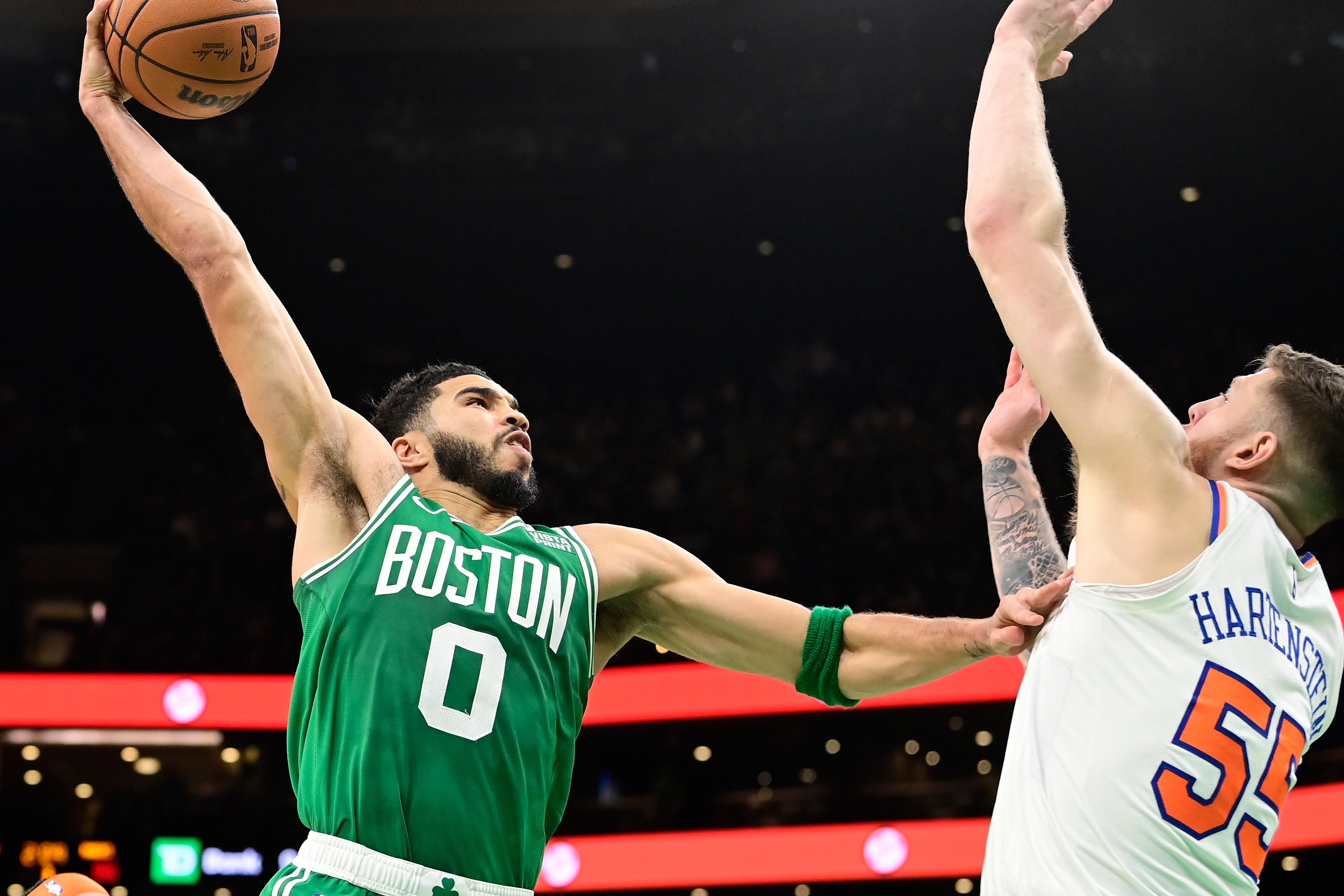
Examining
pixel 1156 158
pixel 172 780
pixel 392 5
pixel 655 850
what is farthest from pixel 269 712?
pixel 1156 158

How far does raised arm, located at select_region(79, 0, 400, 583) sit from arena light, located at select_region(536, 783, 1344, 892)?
8290mm

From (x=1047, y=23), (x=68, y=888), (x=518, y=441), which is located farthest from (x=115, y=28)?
(x=68, y=888)

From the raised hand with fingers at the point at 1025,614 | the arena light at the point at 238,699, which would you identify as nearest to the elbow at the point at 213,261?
the raised hand with fingers at the point at 1025,614

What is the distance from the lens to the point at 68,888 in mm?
4219

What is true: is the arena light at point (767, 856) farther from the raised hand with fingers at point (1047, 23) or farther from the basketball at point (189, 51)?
the raised hand with fingers at point (1047, 23)

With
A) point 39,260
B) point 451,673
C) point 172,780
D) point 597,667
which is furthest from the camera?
point 39,260

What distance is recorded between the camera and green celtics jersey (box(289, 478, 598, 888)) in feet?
8.77

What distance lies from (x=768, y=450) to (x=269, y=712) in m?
5.65

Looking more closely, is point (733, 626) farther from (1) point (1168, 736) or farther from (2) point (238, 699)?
(2) point (238, 699)

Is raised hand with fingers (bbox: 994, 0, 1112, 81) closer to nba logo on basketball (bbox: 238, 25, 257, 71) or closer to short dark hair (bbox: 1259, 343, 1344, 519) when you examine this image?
short dark hair (bbox: 1259, 343, 1344, 519)

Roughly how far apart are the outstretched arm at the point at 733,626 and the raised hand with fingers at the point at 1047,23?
1.25 metres

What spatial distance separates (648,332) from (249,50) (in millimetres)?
12090

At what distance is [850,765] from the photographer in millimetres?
11562

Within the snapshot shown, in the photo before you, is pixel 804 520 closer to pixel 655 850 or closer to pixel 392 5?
pixel 655 850
